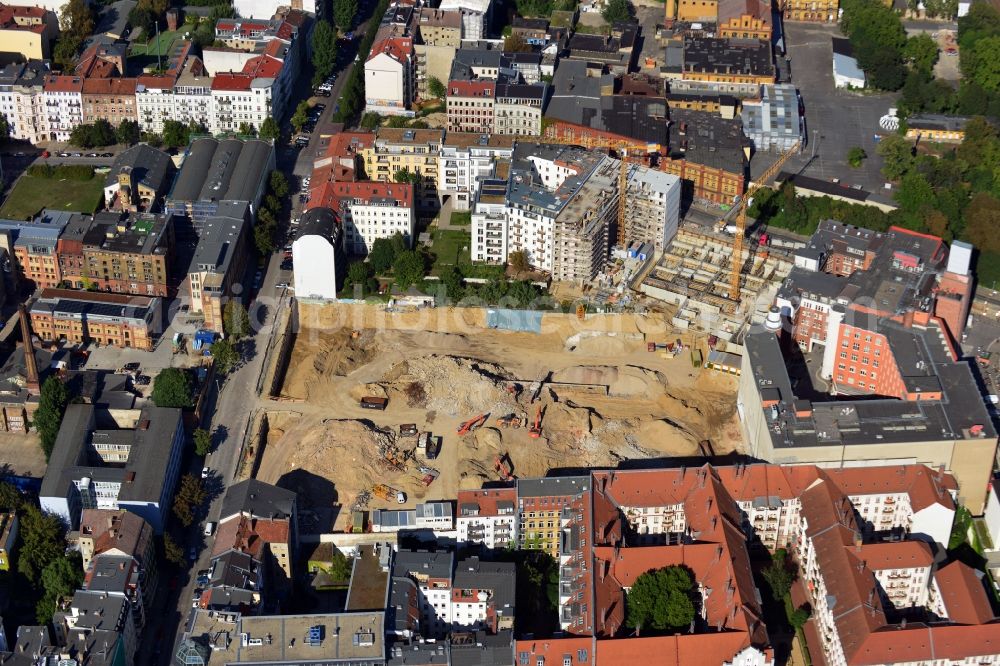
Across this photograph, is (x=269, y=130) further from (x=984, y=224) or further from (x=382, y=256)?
(x=984, y=224)

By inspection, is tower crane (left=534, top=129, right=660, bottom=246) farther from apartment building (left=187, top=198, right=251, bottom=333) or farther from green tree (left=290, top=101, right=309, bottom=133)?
apartment building (left=187, top=198, right=251, bottom=333)

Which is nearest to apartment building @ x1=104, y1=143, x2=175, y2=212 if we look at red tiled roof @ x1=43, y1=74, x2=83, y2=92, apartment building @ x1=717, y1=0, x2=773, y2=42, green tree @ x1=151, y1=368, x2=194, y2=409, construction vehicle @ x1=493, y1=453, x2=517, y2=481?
red tiled roof @ x1=43, y1=74, x2=83, y2=92

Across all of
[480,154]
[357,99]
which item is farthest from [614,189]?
[357,99]

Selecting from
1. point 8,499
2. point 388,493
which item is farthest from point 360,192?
point 8,499

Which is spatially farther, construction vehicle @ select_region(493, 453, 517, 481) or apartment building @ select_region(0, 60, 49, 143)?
apartment building @ select_region(0, 60, 49, 143)

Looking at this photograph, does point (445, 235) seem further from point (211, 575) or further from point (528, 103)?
point (211, 575)
